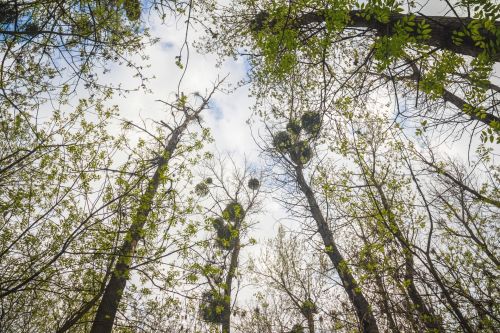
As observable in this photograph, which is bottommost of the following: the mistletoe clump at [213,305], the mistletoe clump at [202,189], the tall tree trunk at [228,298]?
the mistletoe clump at [213,305]

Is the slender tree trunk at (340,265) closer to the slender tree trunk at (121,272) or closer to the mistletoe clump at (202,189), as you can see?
the slender tree trunk at (121,272)

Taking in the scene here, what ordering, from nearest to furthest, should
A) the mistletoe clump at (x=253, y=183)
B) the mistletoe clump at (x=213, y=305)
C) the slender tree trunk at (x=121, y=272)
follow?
the mistletoe clump at (x=213, y=305) < the slender tree trunk at (x=121, y=272) < the mistletoe clump at (x=253, y=183)

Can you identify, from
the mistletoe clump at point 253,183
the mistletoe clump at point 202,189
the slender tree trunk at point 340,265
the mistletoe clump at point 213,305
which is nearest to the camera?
the mistletoe clump at point 213,305

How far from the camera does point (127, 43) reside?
178 inches

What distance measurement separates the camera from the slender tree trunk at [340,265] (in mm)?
5492

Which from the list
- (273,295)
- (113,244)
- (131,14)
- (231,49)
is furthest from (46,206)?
(273,295)

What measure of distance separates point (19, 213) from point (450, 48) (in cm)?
706

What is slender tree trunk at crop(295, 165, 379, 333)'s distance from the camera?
18.0ft

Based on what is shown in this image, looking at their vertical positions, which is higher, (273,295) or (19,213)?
(273,295)

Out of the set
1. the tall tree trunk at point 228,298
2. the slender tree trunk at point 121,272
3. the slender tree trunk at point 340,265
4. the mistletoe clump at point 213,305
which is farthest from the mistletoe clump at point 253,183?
the slender tree trunk at point 121,272

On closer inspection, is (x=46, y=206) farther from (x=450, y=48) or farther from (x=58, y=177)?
(x=450, y=48)

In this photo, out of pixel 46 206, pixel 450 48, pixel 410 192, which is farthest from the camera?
pixel 410 192

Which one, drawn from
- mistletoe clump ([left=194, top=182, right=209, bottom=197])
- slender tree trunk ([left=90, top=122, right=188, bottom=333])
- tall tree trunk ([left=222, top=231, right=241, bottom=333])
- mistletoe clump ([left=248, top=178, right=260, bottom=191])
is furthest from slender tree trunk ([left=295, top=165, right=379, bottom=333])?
mistletoe clump ([left=194, top=182, right=209, bottom=197])

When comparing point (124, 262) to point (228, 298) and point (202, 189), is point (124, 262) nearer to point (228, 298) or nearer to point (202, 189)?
point (228, 298)
